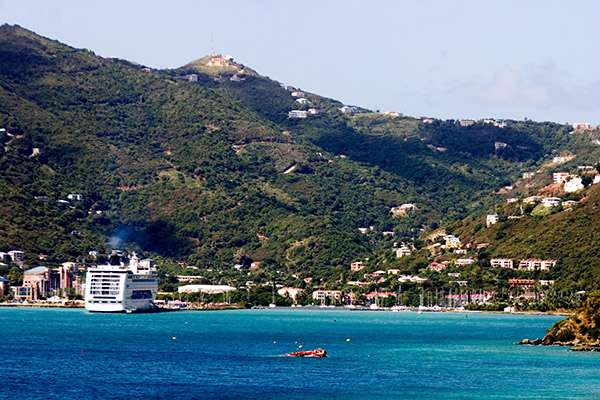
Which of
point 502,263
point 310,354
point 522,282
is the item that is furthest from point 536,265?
point 310,354

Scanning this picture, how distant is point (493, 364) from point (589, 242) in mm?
100208

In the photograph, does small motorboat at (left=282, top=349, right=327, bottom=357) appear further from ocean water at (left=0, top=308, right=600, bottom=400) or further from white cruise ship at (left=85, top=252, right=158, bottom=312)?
white cruise ship at (left=85, top=252, right=158, bottom=312)

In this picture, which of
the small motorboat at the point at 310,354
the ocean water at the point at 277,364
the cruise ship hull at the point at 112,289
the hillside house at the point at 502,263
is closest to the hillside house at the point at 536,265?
the hillside house at the point at 502,263

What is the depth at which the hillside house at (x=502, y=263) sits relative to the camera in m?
192

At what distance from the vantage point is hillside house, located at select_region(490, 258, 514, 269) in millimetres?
192500

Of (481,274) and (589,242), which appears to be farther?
(481,274)

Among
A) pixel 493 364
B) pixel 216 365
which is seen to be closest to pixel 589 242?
pixel 493 364

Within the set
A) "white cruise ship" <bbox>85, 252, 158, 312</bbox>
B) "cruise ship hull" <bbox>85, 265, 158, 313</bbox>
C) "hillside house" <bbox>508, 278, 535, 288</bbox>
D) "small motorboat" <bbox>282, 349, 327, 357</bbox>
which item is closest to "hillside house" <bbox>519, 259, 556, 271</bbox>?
"hillside house" <bbox>508, 278, 535, 288</bbox>

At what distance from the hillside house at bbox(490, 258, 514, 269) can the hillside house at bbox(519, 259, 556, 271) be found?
2013 millimetres

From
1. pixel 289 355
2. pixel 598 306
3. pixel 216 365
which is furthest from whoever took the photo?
pixel 598 306

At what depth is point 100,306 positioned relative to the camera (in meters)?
170

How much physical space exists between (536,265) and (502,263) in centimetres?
877

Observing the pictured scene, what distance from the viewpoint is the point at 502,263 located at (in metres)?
194

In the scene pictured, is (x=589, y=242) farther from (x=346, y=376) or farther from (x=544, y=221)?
(x=346, y=376)
